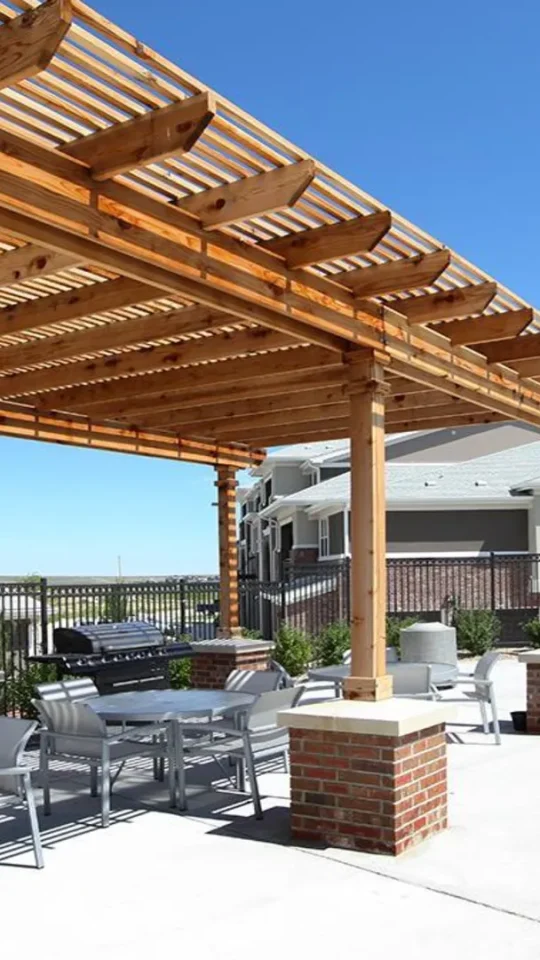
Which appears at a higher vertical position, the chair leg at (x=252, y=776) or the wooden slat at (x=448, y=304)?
the wooden slat at (x=448, y=304)

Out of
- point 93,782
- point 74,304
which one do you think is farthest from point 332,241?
point 93,782

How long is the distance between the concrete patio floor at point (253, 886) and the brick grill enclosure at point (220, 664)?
192 inches

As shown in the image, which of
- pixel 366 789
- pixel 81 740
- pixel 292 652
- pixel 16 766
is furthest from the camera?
pixel 292 652

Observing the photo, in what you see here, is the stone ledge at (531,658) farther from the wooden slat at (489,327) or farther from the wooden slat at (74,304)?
the wooden slat at (74,304)

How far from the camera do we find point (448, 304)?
Answer: 22.9ft

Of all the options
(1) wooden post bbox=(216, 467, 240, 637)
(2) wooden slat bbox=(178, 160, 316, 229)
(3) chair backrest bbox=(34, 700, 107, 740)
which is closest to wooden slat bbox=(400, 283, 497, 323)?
(2) wooden slat bbox=(178, 160, 316, 229)

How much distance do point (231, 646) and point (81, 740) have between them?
18.5ft

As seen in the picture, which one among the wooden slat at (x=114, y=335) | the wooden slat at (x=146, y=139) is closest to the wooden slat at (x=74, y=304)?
the wooden slat at (x=114, y=335)

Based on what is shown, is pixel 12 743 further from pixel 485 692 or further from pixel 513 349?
pixel 485 692

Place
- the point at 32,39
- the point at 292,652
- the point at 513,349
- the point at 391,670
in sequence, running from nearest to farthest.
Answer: the point at 32,39
the point at 513,349
the point at 391,670
the point at 292,652

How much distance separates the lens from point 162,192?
5137mm

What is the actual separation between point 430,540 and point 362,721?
19.4 metres

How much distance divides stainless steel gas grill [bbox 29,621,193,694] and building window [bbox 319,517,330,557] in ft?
51.7

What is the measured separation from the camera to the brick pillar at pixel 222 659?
1273cm
